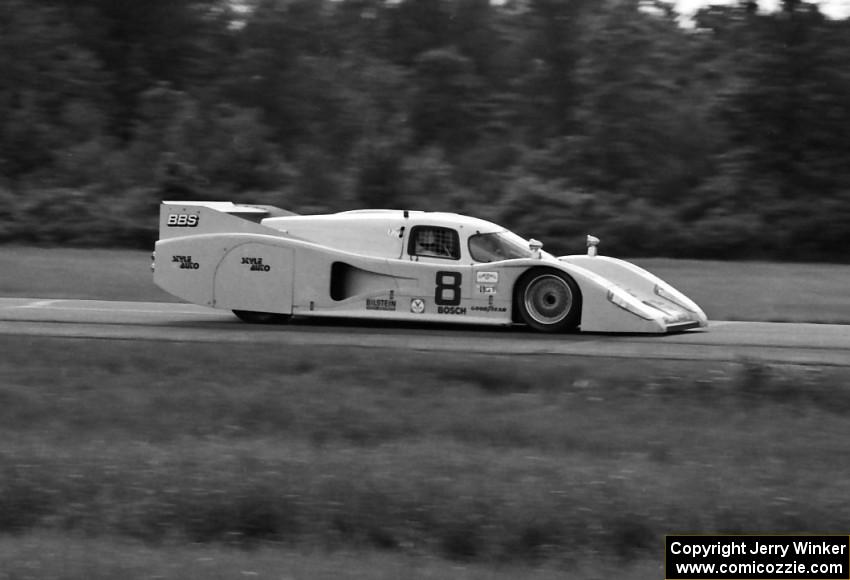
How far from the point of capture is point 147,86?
44438 millimetres

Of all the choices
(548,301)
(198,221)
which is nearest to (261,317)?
(198,221)

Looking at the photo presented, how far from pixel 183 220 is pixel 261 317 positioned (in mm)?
1488

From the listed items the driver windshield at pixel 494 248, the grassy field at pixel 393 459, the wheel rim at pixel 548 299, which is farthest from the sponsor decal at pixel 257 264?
the wheel rim at pixel 548 299

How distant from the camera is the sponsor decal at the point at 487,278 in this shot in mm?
13867

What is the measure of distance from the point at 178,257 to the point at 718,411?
23.0ft

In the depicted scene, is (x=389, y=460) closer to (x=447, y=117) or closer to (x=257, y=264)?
(x=257, y=264)

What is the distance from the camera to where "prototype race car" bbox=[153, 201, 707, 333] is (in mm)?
13812

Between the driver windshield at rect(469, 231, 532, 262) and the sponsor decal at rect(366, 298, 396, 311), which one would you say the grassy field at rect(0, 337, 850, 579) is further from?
the driver windshield at rect(469, 231, 532, 262)

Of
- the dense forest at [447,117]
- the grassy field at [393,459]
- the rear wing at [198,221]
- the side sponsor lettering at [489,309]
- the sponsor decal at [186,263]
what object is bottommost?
the grassy field at [393,459]

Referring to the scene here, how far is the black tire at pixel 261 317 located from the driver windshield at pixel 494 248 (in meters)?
2.48

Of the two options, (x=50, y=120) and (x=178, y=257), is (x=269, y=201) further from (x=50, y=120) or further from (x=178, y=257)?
(x=178, y=257)

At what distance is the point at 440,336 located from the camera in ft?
45.1

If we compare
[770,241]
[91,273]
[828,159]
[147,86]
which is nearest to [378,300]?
[91,273]

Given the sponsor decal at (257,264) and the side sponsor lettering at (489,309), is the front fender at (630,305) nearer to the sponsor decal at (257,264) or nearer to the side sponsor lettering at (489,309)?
the side sponsor lettering at (489,309)
